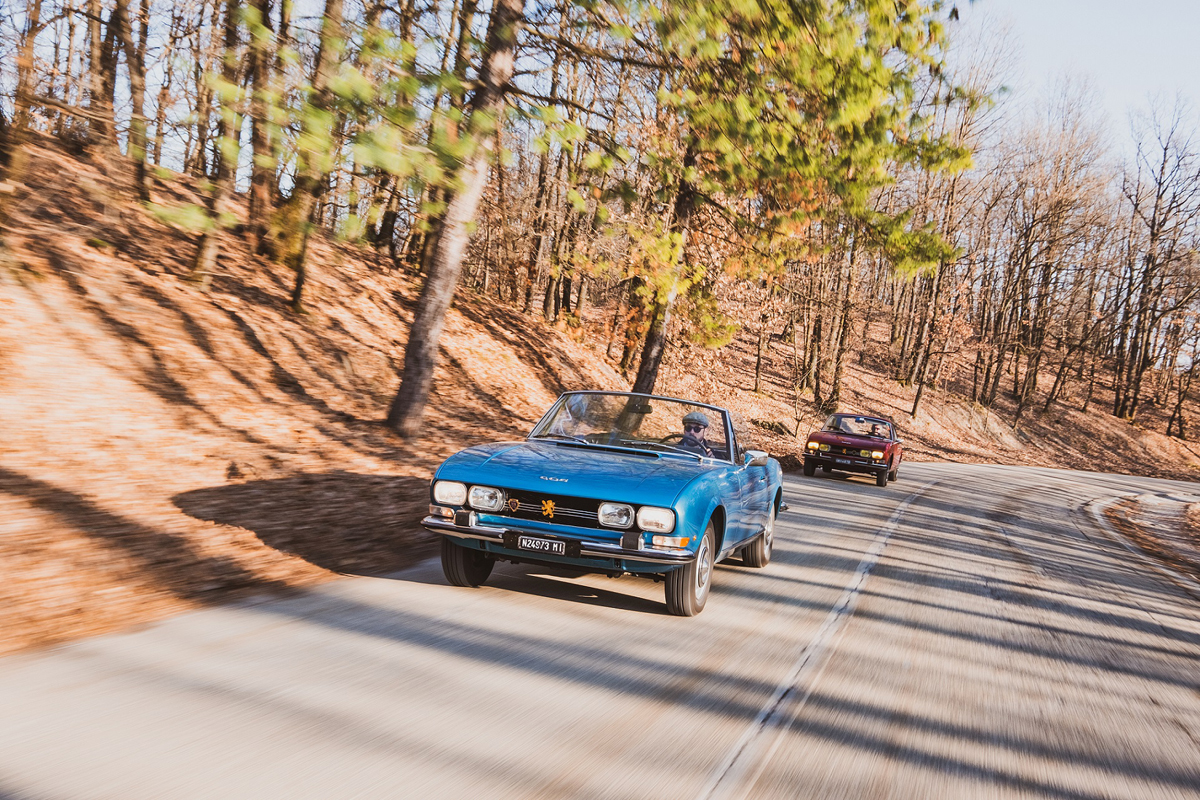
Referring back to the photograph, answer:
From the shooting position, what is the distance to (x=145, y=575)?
5172mm

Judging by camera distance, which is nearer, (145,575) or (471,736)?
(471,736)

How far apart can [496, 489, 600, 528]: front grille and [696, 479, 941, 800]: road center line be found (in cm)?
147

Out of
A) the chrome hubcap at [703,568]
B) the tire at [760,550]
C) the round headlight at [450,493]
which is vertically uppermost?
the round headlight at [450,493]

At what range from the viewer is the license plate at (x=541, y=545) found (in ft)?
16.6

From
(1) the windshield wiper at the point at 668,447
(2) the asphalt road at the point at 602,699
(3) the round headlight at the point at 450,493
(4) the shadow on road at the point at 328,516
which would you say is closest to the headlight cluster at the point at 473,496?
(3) the round headlight at the point at 450,493

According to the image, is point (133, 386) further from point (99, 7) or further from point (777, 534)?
point (99, 7)

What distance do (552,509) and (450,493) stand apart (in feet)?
2.31

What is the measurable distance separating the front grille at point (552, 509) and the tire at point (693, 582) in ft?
2.35

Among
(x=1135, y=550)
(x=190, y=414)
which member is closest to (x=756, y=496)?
(x=190, y=414)

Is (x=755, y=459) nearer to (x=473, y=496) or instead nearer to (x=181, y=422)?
(x=473, y=496)

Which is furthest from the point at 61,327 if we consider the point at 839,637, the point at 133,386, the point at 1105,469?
the point at 1105,469

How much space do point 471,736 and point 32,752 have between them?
156 cm

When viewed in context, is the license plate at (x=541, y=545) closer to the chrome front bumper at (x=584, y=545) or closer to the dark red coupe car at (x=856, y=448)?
the chrome front bumper at (x=584, y=545)

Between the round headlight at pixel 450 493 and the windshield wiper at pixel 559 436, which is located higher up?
the windshield wiper at pixel 559 436
